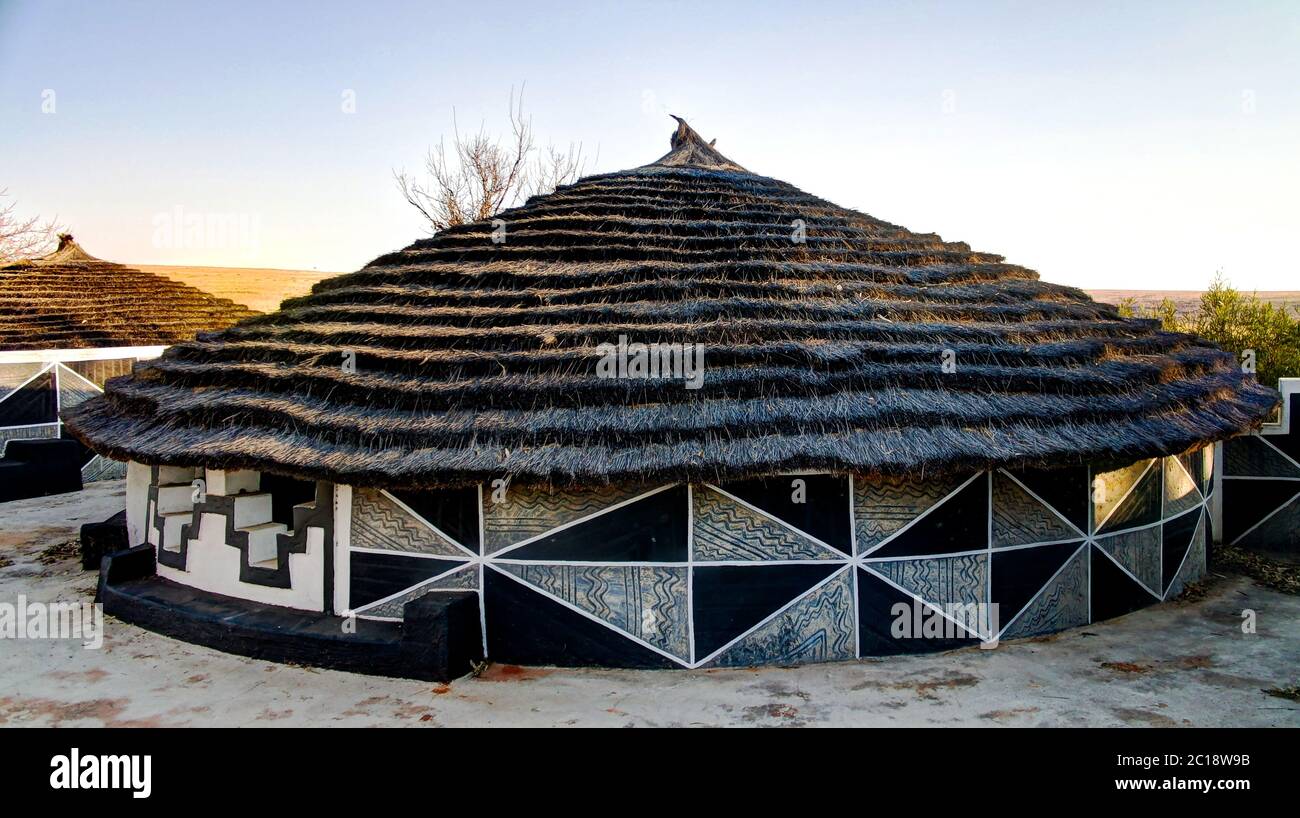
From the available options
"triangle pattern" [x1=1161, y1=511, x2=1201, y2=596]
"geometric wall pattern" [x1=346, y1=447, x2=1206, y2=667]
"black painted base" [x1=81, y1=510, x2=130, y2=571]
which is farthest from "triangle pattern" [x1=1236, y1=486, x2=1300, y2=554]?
"black painted base" [x1=81, y1=510, x2=130, y2=571]

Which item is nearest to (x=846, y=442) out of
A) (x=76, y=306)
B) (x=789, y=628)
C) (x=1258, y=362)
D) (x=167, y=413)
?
(x=789, y=628)

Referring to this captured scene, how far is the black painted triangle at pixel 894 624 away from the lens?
6465mm

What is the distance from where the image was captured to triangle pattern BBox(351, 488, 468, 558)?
658 centimetres

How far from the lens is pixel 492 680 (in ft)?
20.1

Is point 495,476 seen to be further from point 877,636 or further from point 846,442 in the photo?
point 877,636

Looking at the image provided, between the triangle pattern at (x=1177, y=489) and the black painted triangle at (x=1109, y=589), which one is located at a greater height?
the triangle pattern at (x=1177, y=489)

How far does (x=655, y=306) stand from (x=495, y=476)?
216 centimetres

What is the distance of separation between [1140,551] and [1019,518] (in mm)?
1777

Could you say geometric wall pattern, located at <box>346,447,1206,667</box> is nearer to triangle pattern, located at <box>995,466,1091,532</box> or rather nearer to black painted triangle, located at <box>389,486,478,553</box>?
black painted triangle, located at <box>389,486,478,553</box>

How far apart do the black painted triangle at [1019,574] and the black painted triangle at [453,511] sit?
13.0ft

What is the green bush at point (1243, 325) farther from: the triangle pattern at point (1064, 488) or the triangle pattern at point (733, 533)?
the triangle pattern at point (733, 533)

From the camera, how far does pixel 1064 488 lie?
7086 mm

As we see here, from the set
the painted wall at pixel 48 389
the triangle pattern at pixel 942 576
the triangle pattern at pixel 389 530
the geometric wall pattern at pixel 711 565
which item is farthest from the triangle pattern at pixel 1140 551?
the painted wall at pixel 48 389

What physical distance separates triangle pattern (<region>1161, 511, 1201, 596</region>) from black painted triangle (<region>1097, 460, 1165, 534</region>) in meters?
0.34
